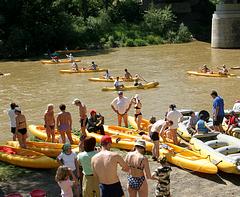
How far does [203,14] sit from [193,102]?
45173 millimetres

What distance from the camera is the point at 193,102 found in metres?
21.8

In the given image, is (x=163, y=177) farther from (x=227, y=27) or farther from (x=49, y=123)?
(x=227, y=27)

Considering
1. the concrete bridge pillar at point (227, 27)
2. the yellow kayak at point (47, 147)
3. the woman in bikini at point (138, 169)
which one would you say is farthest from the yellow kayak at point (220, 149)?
the concrete bridge pillar at point (227, 27)

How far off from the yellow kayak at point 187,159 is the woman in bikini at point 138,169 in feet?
11.1

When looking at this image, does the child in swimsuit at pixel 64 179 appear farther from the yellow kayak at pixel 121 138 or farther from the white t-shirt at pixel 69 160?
the yellow kayak at pixel 121 138

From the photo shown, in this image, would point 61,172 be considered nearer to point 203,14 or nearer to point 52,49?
→ point 52,49

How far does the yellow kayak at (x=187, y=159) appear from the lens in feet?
34.5

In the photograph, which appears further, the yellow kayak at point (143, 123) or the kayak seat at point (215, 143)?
the yellow kayak at point (143, 123)

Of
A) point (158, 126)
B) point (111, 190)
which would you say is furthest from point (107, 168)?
point (158, 126)

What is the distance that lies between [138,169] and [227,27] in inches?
1701

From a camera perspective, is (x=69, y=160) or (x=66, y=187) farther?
(x=69, y=160)

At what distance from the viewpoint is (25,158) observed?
454 inches

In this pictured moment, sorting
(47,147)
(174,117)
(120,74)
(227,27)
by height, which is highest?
(227,27)

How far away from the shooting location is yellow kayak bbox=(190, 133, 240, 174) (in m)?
10.4
